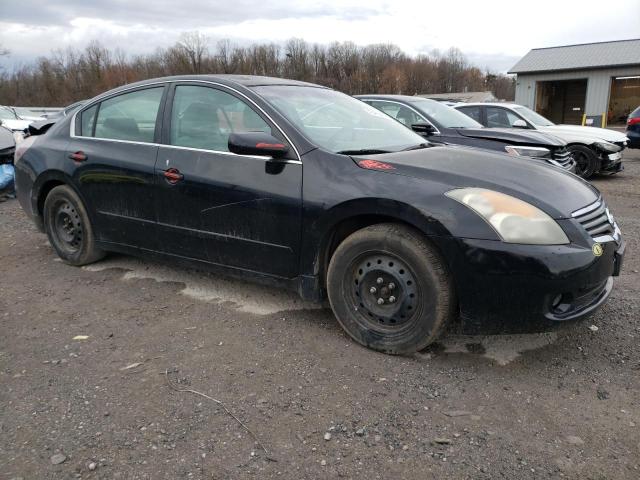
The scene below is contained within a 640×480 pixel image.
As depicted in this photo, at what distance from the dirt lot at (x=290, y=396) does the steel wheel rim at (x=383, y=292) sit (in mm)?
215

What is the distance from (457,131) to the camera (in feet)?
23.7

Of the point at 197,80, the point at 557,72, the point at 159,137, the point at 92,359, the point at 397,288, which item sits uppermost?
the point at 557,72

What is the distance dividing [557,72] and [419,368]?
33.1m

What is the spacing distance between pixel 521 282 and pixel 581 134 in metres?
8.35

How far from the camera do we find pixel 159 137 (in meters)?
3.80

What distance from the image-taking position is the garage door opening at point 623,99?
30391mm

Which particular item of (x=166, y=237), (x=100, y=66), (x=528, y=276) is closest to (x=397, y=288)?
(x=528, y=276)

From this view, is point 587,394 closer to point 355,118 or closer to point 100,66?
point 355,118

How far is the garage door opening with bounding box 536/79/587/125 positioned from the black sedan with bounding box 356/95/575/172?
90.1ft

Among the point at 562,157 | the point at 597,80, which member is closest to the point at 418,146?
the point at 562,157

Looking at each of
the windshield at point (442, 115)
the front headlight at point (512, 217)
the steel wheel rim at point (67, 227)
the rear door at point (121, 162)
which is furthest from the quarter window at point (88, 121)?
the windshield at point (442, 115)

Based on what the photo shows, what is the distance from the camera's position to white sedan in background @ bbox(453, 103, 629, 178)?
30.7ft

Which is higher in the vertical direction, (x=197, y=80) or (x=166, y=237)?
(x=197, y=80)

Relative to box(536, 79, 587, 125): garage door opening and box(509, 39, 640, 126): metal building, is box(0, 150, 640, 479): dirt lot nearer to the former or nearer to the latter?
box(509, 39, 640, 126): metal building
